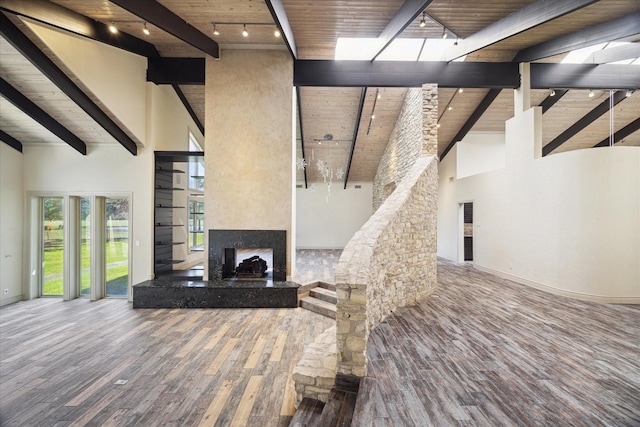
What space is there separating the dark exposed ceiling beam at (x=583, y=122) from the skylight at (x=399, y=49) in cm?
478

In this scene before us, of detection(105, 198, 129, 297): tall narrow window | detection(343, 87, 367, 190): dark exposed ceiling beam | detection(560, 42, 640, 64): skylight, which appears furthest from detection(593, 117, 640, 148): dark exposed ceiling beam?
detection(105, 198, 129, 297): tall narrow window

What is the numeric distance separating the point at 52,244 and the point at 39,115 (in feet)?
8.69

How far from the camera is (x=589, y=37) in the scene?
4.53 meters

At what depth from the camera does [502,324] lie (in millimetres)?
3594

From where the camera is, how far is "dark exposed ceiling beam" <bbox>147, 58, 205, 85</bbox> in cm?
532

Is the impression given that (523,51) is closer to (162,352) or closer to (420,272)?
(420,272)

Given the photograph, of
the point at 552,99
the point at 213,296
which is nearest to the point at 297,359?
the point at 213,296

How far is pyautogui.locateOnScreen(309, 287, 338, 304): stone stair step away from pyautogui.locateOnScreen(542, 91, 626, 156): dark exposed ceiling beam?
886 centimetres

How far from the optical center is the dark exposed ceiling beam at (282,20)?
140 inches

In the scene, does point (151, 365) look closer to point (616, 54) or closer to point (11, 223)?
point (11, 223)

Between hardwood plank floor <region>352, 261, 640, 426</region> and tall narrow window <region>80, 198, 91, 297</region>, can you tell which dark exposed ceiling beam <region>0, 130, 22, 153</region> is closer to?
tall narrow window <region>80, 198, 91, 297</region>

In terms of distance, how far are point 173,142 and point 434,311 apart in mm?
6822

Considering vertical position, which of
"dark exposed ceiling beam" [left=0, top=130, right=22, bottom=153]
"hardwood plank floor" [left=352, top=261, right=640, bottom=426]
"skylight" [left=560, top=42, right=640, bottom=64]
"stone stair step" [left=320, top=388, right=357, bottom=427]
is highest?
"skylight" [left=560, top=42, right=640, bottom=64]

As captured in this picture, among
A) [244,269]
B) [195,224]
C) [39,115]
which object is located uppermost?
[39,115]
